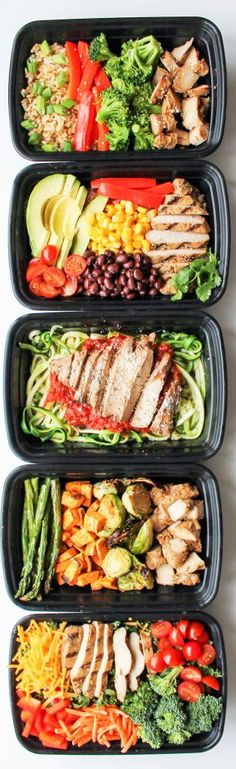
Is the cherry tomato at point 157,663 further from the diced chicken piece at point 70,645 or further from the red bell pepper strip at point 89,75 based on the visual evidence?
the red bell pepper strip at point 89,75

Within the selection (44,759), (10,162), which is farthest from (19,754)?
(10,162)

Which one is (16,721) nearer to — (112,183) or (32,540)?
(32,540)

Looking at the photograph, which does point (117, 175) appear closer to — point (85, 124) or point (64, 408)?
point (85, 124)

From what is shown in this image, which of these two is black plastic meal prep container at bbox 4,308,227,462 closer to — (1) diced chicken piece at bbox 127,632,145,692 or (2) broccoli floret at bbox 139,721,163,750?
(1) diced chicken piece at bbox 127,632,145,692

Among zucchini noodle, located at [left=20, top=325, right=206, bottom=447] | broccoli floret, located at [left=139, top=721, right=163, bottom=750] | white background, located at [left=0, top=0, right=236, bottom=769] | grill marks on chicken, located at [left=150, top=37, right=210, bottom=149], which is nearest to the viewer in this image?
broccoli floret, located at [left=139, top=721, right=163, bottom=750]

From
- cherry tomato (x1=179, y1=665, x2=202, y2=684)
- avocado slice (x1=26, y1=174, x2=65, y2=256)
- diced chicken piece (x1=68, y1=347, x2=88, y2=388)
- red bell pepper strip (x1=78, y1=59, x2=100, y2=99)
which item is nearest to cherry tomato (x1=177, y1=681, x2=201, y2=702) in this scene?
cherry tomato (x1=179, y1=665, x2=202, y2=684)

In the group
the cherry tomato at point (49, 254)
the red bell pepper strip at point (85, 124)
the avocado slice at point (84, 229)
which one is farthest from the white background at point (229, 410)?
the cherry tomato at point (49, 254)
